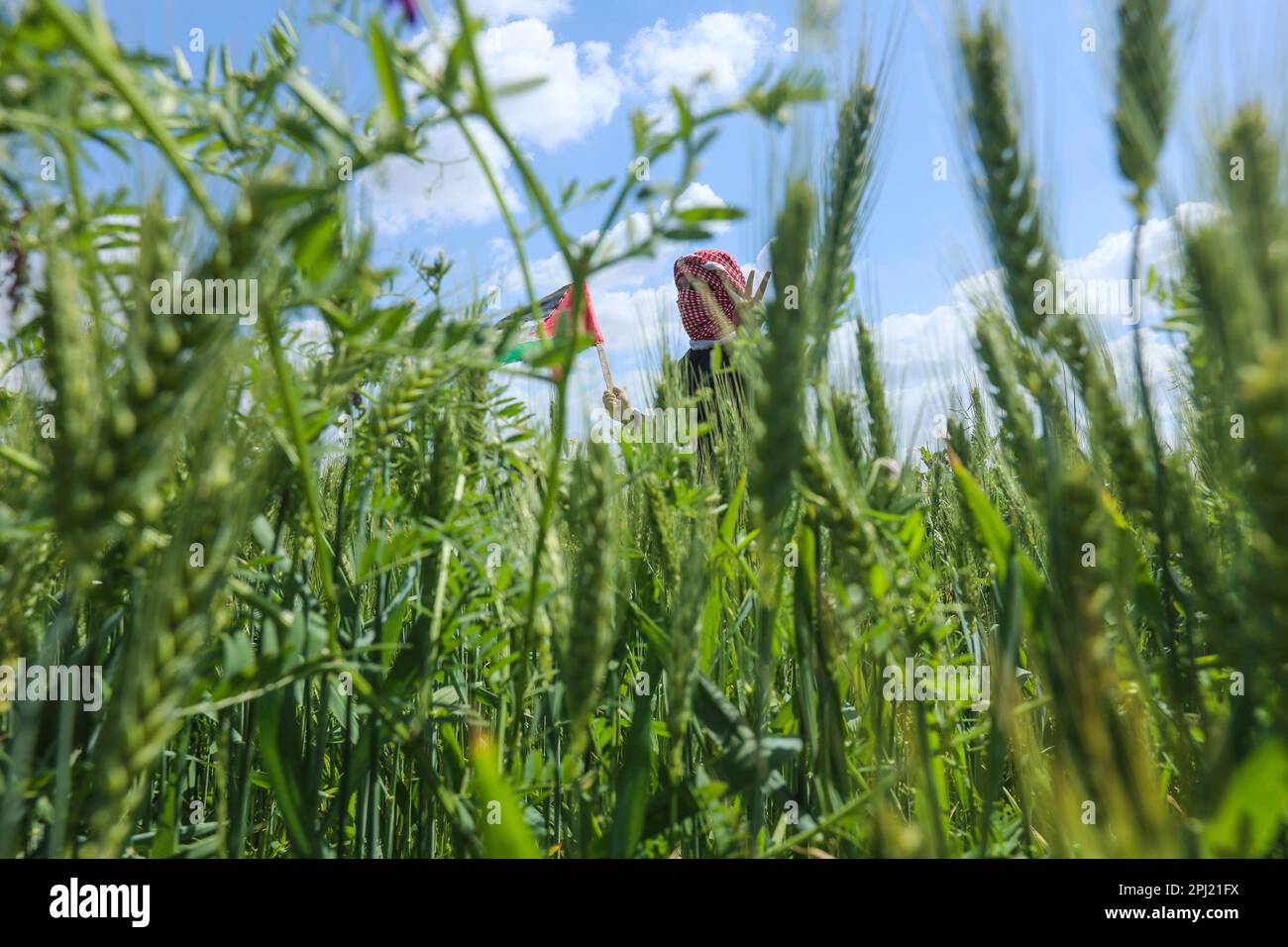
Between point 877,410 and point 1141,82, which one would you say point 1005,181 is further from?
point 877,410

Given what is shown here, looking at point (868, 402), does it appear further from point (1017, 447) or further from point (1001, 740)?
point (1001, 740)

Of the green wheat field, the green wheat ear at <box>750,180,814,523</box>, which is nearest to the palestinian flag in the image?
the green wheat field

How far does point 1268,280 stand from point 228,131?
29.7 inches

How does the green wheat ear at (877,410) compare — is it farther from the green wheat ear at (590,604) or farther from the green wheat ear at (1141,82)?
the green wheat ear at (590,604)

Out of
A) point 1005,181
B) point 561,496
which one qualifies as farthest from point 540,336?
point 1005,181

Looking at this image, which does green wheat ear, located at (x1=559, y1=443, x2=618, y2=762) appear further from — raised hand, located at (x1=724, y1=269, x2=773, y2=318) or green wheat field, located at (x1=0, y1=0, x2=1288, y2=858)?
raised hand, located at (x1=724, y1=269, x2=773, y2=318)

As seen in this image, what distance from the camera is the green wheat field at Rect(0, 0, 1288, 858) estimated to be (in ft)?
1.59

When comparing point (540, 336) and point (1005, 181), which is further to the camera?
point (1005, 181)

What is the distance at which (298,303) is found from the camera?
608 millimetres

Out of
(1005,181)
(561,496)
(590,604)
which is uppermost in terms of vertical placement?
(1005,181)

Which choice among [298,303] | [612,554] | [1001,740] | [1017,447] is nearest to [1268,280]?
[1017,447]

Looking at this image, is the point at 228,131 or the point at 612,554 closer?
the point at 228,131

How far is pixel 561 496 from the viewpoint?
0.96 meters

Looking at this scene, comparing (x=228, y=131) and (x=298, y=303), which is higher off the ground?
(x=228, y=131)
